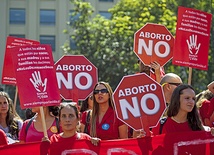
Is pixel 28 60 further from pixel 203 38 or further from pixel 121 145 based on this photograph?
pixel 203 38

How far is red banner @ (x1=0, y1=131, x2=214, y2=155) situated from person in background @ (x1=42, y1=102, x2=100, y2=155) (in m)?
0.03

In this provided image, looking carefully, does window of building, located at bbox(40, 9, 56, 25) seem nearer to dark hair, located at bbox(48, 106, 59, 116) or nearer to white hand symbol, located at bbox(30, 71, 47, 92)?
dark hair, located at bbox(48, 106, 59, 116)

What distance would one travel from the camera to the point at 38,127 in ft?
23.2

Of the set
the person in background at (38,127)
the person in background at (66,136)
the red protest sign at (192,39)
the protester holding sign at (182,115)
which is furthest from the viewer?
the red protest sign at (192,39)

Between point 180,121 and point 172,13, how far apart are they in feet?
71.1

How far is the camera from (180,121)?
21.9ft

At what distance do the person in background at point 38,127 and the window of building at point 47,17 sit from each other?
47387mm

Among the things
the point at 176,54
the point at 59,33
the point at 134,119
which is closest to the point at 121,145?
the point at 134,119

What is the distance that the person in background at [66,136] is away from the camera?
6.46 metres

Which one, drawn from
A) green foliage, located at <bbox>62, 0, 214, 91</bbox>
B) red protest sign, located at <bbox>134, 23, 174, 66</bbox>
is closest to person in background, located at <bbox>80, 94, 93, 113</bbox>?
red protest sign, located at <bbox>134, 23, 174, 66</bbox>

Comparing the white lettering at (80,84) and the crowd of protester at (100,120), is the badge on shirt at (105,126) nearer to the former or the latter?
the crowd of protester at (100,120)

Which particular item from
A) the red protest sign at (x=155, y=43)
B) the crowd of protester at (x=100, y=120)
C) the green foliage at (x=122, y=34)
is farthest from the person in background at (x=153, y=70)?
the green foliage at (x=122, y=34)

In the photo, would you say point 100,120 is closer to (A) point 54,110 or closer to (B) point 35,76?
(A) point 54,110

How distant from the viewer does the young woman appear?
6.64 metres
